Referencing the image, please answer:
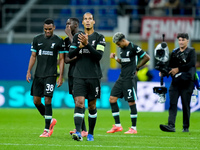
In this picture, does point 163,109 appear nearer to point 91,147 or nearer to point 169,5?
point 169,5

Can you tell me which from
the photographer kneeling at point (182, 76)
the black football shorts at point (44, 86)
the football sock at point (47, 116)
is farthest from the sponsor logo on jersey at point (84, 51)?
the photographer kneeling at point (182, 76)

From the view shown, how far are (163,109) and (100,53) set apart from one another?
9.82m

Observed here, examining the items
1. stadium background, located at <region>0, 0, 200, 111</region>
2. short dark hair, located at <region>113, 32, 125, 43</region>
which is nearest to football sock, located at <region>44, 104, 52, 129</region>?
short dark hair, located at <region>113, 32, 125, 43</region>

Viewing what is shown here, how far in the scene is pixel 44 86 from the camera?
379 inches

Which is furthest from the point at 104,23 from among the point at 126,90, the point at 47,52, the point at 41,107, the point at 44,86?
the point at 44,86

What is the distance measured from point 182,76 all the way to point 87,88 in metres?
3.10

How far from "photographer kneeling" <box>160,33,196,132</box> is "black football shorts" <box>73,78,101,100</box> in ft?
9.20

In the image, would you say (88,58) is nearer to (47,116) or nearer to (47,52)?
(47,52)

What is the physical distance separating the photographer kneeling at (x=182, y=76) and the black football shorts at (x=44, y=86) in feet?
9.46

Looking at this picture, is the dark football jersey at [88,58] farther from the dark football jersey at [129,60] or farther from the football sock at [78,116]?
the dark football jersey at [129,60]

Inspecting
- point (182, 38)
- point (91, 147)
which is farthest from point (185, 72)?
point (91, 147)

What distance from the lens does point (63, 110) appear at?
18.1 m

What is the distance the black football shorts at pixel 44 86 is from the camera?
9.55 m

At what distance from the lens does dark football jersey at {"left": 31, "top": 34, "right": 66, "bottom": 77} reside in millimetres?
9648
